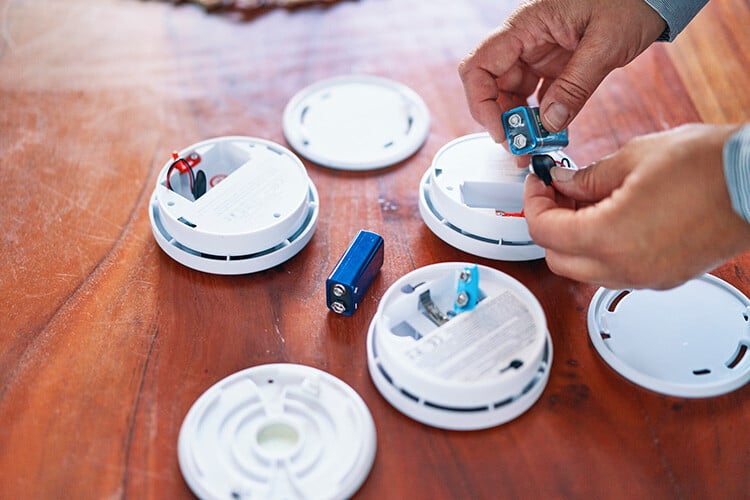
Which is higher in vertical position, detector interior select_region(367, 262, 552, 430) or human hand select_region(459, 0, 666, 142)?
human hand select_region(459, 0, 666, 142)

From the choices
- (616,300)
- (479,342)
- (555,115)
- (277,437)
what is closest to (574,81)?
(555,115)

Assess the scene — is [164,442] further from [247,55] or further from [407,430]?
[247,55]

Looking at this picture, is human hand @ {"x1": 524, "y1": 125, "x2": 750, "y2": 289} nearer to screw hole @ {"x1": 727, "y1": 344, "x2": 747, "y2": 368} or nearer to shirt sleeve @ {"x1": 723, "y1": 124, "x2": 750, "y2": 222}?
shirt sleeve @ {"x1": 723, "y1": 124, "x2": 750, "y2": 222}

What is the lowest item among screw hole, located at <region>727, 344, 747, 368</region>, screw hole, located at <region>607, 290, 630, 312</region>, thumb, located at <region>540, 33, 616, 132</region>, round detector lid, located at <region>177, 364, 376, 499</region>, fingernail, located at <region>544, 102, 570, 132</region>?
round detector lid, located at <region>177, 364, 376, 499</region>

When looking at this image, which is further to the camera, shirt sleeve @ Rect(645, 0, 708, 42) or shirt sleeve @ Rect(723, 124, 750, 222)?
shirt sleeve @ Rect(645, 0, 708, 42)

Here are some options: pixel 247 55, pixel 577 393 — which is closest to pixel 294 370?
pixel 577 393

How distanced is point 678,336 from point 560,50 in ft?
1.46

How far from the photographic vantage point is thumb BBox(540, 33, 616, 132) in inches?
38.9

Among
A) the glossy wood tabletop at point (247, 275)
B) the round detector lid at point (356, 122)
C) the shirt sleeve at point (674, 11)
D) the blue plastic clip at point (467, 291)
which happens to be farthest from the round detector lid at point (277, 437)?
the shirt sleeve at point (674, 11)

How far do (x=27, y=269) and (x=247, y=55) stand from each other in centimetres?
56

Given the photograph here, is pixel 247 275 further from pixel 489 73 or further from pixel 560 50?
pixel 560 50

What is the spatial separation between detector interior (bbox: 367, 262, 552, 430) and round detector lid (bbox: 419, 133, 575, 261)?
0.28 ft

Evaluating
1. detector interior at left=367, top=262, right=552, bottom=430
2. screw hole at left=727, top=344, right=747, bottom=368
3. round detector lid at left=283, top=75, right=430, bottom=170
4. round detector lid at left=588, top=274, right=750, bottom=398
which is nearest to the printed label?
detector interior at left=367, top=262, right=552, bottom=430

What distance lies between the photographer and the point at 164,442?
30.5 inches
